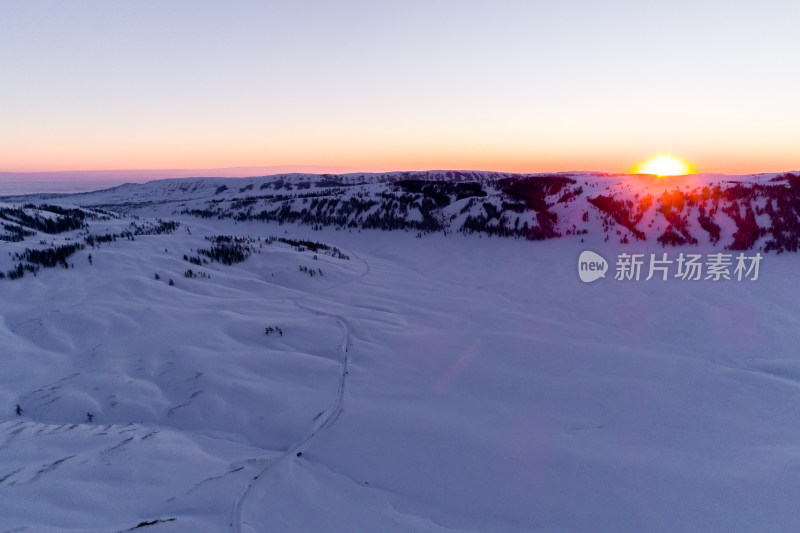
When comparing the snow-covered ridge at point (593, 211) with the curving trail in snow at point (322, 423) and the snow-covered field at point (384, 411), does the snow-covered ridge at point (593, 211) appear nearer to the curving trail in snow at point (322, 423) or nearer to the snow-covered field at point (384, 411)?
the snow-covered field at point (384, 411)

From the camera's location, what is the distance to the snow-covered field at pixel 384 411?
2666 mm

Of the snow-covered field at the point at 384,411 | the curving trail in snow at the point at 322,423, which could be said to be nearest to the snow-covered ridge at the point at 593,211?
the snow-covered field at the point at 384,411

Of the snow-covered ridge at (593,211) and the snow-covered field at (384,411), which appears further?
the snow-covered ridge at (593,211)

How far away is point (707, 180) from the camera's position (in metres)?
19.2

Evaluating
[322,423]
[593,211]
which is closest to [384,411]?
[322,423]

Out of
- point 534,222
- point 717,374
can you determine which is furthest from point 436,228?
point 717,374

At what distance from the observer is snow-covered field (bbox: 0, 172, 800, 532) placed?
2666 mm

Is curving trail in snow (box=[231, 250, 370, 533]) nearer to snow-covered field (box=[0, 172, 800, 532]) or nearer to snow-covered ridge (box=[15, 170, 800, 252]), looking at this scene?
snow-covered field (box=[0, 172, 800, 532])

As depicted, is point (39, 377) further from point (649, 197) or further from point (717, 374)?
point (649, 197)

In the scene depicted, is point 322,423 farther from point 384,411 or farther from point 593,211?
point 593,211

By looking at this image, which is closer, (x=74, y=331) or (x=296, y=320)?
(x=74, y=331)

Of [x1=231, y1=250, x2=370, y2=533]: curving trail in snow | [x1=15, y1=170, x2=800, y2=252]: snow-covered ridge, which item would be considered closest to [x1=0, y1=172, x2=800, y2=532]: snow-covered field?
[x1=231, y1=250, x2=370, y2=533]: curving trail in snow

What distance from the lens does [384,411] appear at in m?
3.89

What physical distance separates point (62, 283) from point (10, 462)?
5.70 m
